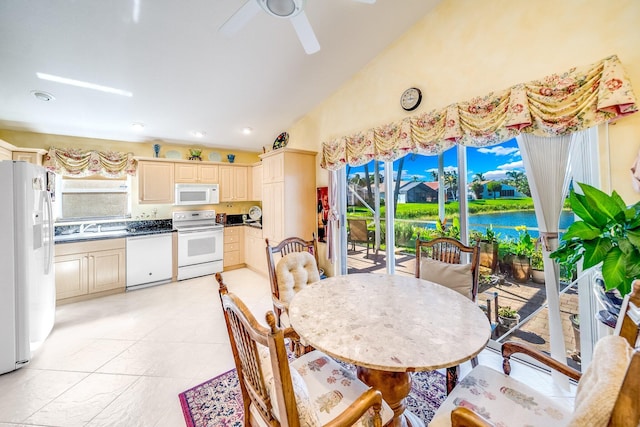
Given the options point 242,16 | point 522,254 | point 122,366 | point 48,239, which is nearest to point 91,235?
point 48,239

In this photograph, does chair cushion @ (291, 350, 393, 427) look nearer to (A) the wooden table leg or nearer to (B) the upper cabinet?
(A) the wooden table leg

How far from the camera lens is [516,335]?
6.86 ft

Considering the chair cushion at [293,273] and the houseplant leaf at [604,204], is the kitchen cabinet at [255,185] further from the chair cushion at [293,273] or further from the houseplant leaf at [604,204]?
the houseplant leaf at [604,204]

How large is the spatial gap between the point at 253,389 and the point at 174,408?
1.11m

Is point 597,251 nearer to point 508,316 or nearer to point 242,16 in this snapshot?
point 508,316

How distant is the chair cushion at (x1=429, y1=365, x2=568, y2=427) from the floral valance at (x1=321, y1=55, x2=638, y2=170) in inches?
62.7

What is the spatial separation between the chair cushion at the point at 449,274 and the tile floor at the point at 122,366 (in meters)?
0.75

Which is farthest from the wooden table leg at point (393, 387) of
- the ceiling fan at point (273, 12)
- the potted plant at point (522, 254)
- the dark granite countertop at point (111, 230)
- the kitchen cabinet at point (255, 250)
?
the dark granite countertop at point (111, 230)

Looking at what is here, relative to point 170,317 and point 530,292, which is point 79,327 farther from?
point 530,292

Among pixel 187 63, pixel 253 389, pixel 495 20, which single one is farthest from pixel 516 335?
pixel 187 63

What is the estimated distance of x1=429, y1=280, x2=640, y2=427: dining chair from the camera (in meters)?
0.49

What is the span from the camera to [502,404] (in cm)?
103

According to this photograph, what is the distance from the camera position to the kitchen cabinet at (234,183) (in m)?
4.79

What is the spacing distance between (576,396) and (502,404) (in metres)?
0.42
